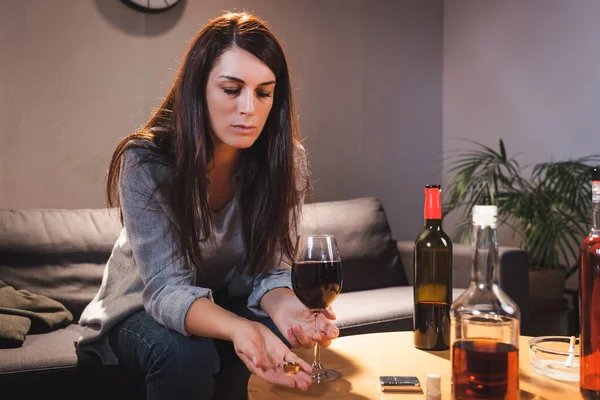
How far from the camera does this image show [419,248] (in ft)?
4.51

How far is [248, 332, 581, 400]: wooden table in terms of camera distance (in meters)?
1.07

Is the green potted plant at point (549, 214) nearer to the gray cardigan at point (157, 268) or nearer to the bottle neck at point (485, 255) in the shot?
the gray cardigan at point (157, 268)

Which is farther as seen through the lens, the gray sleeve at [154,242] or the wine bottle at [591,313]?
the gray sleeve at [154,242]

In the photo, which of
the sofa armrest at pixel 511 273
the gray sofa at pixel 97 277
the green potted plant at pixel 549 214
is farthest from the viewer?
the green potted plant at pixel 549 214

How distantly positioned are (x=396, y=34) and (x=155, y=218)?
278 centimetres

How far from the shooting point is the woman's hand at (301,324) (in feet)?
4.04

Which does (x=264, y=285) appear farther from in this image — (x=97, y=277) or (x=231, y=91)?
(x=97, y=277)

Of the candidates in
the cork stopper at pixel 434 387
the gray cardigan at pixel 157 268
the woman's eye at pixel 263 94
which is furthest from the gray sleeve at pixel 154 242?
the cork stopper at pixel 434 387

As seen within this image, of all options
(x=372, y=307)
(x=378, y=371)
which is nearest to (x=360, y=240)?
(x=372, y=307)

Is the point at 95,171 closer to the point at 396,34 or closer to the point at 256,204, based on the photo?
the point at 256,204

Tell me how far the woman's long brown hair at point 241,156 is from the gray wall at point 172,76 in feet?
3.71

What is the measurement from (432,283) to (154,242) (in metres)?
0.60

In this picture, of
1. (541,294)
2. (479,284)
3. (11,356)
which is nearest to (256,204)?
(11,356)

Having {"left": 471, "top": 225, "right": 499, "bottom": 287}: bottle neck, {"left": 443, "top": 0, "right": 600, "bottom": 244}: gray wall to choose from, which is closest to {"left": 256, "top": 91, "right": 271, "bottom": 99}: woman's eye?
{"left": 471, "top": 225, "right": 499, "bottom": 287}: bottle neck
